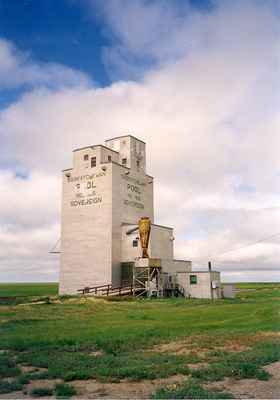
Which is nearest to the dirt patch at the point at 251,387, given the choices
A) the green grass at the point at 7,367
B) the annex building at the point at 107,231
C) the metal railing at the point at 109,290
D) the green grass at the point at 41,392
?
the green grass at the point at 41,392

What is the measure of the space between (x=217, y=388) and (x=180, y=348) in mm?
5434

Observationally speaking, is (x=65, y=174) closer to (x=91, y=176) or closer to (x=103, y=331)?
(x=91, y=176)

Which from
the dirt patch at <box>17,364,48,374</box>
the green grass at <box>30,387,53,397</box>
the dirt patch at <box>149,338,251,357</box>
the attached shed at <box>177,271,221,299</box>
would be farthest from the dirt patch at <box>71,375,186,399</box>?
the attached shed at <box>177,271,221,299</box>

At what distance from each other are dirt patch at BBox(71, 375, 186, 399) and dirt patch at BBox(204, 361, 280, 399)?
107cm

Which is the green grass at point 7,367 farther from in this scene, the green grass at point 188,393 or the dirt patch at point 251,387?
the dirt patch at point 251,387

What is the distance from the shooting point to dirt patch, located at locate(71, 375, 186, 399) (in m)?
8.85

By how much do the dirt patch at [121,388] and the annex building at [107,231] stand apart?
42.0 m

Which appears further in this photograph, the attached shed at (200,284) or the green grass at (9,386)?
the attached shed at (200,284)

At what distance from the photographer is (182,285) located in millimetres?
53656

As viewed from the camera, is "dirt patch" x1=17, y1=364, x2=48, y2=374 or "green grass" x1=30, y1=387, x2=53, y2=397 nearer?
"green grass" x1=30, y1=387, x2=53, y2=397

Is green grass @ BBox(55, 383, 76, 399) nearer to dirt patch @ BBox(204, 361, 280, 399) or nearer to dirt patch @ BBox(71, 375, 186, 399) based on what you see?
dirt patch @ BBox(71, 375, 186, 399)

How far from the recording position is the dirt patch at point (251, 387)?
867cm

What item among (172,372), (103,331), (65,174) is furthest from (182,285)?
(172,372)

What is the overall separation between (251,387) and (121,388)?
2.93 metres
